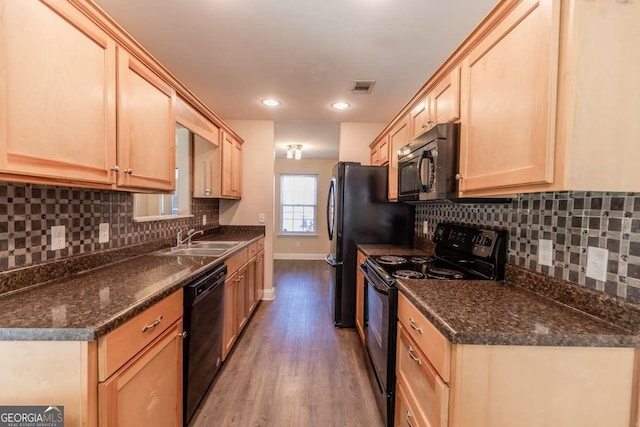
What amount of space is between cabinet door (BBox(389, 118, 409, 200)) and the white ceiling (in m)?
0.44

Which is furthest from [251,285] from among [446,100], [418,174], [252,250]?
[446,100]

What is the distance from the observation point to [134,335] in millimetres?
1113

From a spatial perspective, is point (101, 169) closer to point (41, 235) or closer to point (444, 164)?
point (41, 235)

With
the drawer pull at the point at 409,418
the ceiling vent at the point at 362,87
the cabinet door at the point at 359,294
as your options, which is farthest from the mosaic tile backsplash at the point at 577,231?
the ceiling vent at the point at 362,87

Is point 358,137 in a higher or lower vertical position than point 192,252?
higher

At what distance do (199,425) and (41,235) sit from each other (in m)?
1.34

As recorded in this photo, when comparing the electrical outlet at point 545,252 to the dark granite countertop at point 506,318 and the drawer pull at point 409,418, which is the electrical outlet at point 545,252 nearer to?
the dark granite countertop at point 506,318

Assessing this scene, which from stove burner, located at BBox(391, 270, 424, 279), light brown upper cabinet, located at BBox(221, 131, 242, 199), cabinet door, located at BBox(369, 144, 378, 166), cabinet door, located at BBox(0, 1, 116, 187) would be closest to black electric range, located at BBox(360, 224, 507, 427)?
stove burner, located at BBox(391, 270, 424, 279)

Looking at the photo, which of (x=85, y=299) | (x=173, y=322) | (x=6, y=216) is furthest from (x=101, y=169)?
(x=173, y=322)

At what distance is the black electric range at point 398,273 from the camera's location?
1599 millimetres

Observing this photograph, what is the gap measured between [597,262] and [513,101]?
68 centimetres

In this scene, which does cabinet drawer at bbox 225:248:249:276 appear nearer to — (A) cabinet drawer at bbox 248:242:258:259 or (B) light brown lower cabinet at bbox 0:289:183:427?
A: (A) cabinet drawer at bbox 248:242:258:259

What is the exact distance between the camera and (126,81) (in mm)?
1446

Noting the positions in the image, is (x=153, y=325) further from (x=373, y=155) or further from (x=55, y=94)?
(x=373, y=155)
